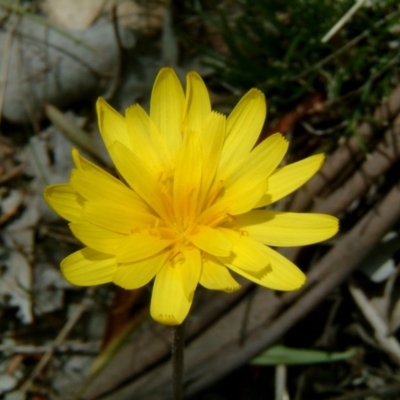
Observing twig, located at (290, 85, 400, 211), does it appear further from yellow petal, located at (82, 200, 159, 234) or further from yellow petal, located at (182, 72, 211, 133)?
yellow petal, located at (82, 200, 159, 234)

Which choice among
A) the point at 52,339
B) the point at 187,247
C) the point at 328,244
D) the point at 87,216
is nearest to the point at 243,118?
the point at 187,247

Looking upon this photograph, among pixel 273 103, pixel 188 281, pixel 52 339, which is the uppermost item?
pixel 273 103

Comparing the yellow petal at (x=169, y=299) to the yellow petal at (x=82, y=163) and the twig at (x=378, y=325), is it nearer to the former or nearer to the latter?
the yellow petal at (x=82, y=163)

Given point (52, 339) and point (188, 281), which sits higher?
point (52, 339)

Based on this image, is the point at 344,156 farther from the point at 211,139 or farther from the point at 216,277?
the point at 216,277

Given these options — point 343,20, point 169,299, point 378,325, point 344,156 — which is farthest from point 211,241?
point 343,20

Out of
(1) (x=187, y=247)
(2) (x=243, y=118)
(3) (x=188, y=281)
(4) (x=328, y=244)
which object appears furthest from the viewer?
(4) (x=328, y=244)

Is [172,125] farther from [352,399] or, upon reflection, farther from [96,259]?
[352,399]

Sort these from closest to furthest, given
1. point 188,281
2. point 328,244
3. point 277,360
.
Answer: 1. point 188,281
2. point 277,360
3. point 328,244
